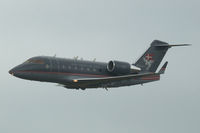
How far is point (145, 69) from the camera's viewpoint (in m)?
69.1

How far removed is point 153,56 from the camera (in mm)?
69812

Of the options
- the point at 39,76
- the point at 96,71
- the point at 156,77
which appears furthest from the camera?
the point at 156,77

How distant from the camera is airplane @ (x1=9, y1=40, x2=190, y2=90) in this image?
195 feet

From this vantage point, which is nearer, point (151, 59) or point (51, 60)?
point (51, 60)

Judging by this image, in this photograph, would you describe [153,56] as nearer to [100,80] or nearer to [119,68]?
[119,68]

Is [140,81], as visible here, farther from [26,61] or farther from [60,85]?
[26,61]

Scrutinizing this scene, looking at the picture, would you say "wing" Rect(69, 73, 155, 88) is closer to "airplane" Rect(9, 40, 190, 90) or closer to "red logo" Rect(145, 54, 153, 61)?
"airplane" Rect(9, 40, 190, 90)

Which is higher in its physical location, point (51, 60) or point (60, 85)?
point (51, 60)

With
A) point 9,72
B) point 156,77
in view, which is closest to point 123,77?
point 156,77

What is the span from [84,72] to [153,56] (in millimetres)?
12156

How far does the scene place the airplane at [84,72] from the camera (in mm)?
59469

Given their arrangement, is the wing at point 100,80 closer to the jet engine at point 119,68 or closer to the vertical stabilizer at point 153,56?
the jet engine at point 119,68

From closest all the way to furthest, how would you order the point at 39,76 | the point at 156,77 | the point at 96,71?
1. the point at 39,76
2. the point at 96,71
3. the point at 156,77

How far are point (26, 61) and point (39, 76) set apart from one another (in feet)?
8.69
